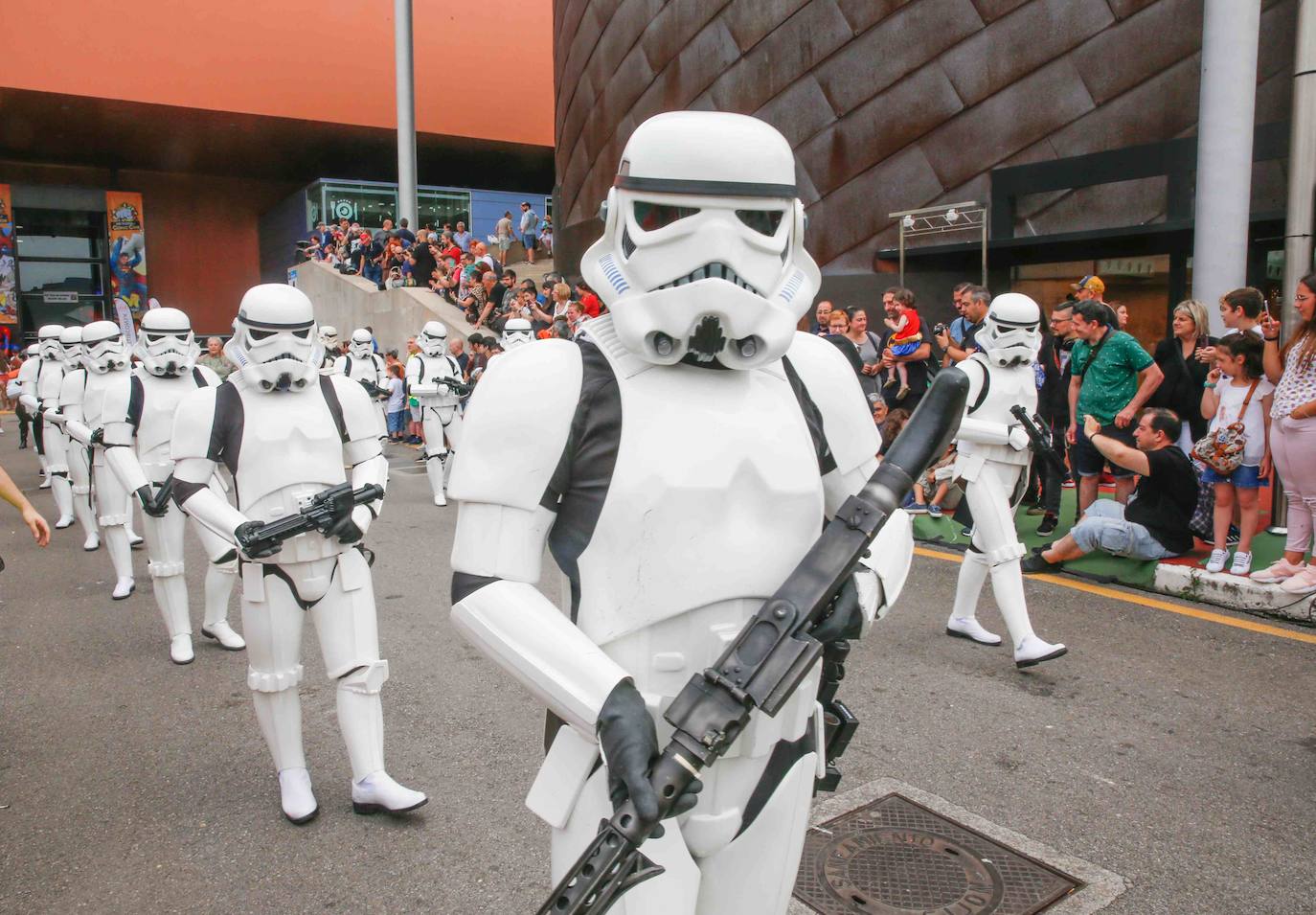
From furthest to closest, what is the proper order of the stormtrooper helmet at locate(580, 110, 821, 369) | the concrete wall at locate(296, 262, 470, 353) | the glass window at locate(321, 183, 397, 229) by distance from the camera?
the glass window at locate(321, 183, 397, 229) < the concrete wall at locate(296, 262, 470, 353) < the stormtrooper helmet at locate(580, 110, 821, 369)

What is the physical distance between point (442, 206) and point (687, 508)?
29824 mm

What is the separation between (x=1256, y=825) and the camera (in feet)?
11.1

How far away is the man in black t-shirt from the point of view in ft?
21.3

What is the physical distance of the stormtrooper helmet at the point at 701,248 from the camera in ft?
5.80

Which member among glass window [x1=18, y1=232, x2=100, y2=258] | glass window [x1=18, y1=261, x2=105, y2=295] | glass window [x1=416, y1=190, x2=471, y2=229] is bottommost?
glass window [x1=18, y1=261, x2=105, y2=295]

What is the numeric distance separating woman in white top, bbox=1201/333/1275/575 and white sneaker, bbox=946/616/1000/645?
168 centimetres

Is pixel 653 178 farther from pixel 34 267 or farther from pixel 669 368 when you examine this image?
pixel 34 267

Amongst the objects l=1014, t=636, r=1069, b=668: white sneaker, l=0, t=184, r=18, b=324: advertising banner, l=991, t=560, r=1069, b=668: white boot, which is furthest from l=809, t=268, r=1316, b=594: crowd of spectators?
l=0, t=184, r=18, b=324: advertising banner

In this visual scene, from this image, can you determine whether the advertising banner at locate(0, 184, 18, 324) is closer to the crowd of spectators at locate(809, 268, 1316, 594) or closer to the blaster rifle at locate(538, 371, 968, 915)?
the crowd of spectators at locate(809, 268, 1316, 594)

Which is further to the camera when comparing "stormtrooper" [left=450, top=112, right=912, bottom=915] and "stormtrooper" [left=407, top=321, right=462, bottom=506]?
"stormtrooper" [left=407, top=321, right=462, bottom=506]

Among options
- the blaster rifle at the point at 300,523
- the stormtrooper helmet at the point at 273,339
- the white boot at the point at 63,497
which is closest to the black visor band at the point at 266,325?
the stormtrooper helmet at the point at 273,339

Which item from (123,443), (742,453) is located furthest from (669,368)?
(123,443)

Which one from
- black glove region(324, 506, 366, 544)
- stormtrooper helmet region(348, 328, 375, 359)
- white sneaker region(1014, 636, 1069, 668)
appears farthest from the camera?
stormtrooper helmet region(348, 328, 375, 359)

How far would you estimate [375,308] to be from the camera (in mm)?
21547
